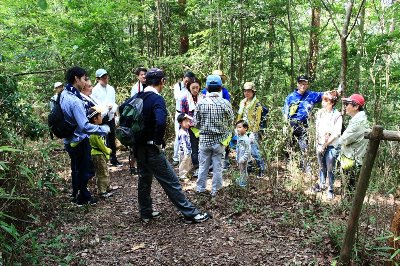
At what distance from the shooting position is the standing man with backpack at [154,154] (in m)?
4.59

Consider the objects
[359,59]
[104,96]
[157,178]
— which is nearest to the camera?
[157,178]

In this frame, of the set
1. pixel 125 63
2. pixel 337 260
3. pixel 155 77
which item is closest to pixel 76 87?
pixel 155 77

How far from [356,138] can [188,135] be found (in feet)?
10.2

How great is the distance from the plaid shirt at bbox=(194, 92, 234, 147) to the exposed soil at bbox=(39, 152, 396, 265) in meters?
0.89

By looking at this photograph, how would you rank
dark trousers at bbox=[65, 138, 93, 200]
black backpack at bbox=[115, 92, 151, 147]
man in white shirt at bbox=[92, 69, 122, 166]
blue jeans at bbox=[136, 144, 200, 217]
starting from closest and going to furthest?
black backpack at bbox=[115, 92, 151, 147] → blue jeans at bbox=[136, 144, 200, 217] → dark trousers at bbox=[65, 138, 93, 200] → man in white shirt at bbox=[92, 69, 122, 166]

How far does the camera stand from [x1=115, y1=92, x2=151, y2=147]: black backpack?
14.9 feet

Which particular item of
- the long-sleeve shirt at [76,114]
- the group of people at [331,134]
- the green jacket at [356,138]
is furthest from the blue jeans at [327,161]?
the long-sleeve shirt at [76,114]

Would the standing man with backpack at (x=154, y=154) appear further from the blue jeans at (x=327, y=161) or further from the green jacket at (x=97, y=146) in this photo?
the blue jeans at (x=327, y=161)

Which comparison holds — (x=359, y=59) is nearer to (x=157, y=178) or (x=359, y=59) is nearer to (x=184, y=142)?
(x=184, y=142)

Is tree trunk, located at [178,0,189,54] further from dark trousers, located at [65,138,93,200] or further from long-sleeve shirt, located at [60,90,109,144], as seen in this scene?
dark trousers, located at [65,138,93,200]

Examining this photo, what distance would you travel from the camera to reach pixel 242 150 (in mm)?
5836

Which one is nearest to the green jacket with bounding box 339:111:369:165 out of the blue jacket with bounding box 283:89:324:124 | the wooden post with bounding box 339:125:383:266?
the wooden post with bounding box 339:125:383:266

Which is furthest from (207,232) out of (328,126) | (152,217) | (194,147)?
(328,126)

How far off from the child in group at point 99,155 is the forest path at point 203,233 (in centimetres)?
28
